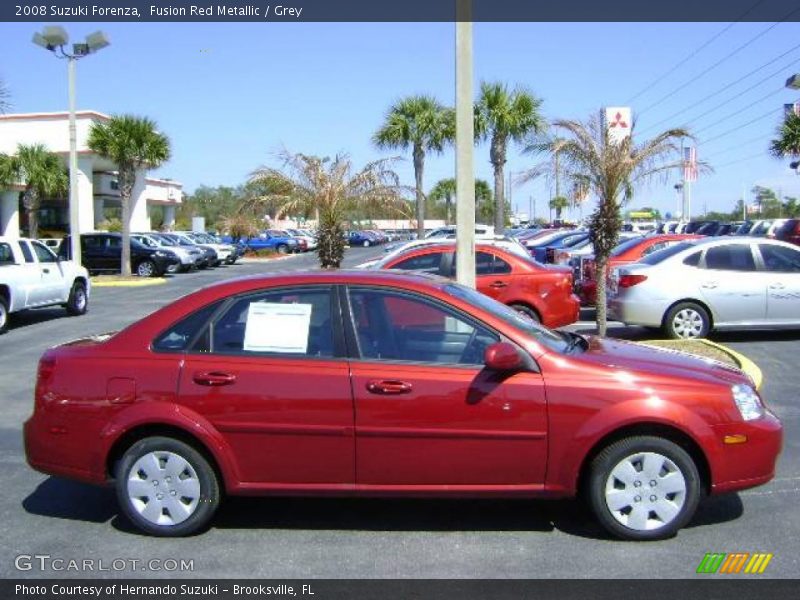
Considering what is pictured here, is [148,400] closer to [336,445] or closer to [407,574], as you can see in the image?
[336,445]

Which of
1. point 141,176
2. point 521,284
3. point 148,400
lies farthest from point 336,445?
point 141,176

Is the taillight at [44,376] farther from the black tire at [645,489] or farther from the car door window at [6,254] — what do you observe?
the car door window at [6,254]

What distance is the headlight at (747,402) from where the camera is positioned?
15.9 feet

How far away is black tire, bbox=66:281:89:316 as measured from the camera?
56.5 feet

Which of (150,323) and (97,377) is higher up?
(150,323)

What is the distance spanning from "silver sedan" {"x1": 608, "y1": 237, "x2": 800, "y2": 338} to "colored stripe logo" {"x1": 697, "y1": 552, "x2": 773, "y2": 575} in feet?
23.8

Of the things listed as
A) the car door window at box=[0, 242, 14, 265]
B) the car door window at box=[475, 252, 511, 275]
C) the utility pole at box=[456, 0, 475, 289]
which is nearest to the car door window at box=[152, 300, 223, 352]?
the utility pole at box=[456, 0, 475, 289]

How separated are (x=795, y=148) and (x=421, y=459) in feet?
107

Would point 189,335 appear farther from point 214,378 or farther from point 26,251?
point 26,251

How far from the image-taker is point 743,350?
11.2 metres

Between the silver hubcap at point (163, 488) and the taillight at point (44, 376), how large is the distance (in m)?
0.76
